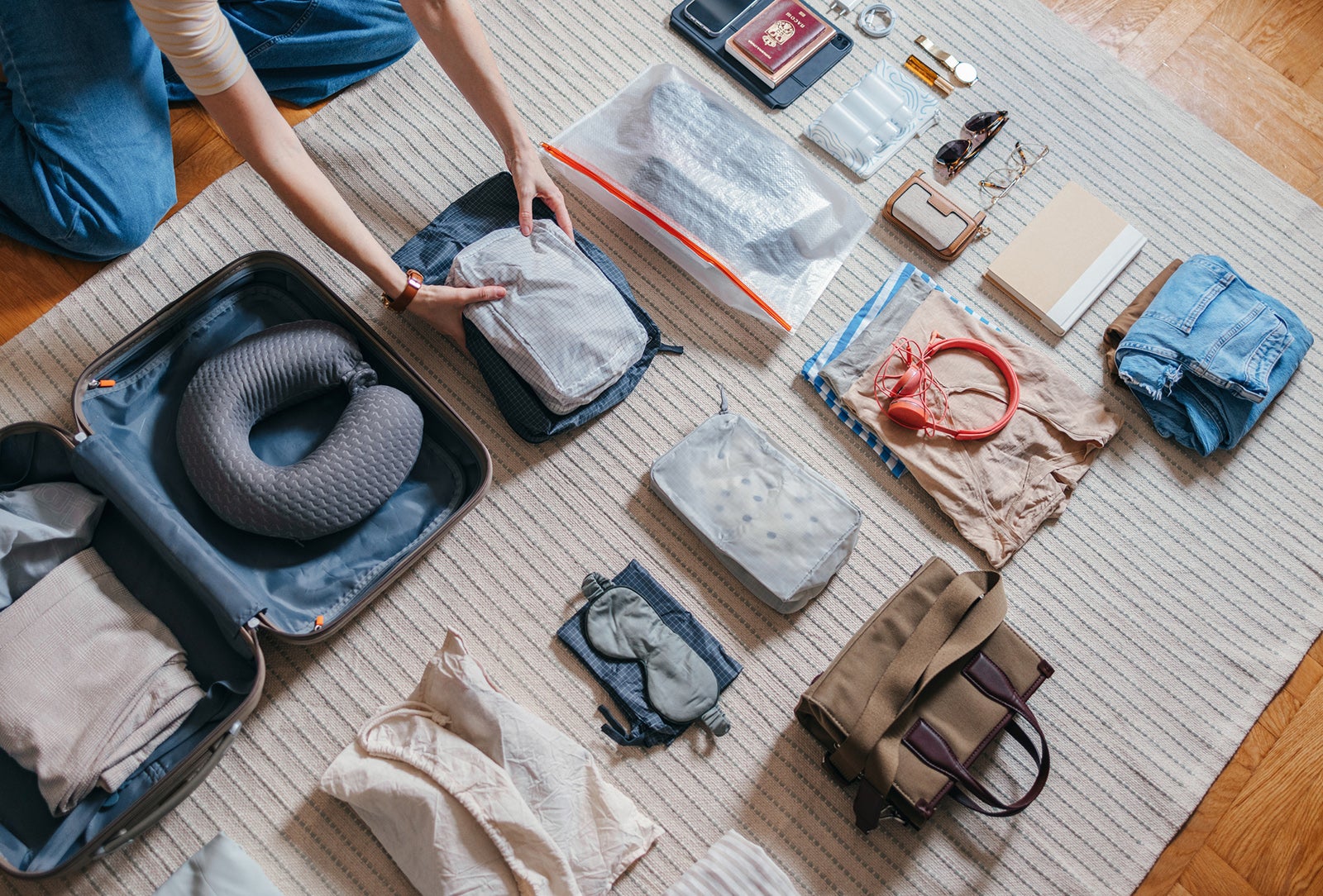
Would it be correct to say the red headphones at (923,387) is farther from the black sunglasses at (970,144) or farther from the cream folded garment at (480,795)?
the cream folded garment at (480,795)

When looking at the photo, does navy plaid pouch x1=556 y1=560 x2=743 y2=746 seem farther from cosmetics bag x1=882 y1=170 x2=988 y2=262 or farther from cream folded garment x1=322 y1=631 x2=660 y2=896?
cosmetics bag x1=882 y1=170 x2=988 y2=262

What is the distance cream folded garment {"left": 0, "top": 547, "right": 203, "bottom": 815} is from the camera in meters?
1.16

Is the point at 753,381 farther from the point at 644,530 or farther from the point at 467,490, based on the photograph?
the point at 467,490

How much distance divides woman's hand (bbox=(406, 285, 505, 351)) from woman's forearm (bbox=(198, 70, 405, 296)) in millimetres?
40

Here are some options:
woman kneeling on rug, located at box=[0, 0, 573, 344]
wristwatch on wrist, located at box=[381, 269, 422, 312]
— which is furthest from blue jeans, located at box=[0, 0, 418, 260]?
wristwatch on wrist, located at box=[381, 269, 422, 312]

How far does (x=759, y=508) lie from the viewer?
1425 mm

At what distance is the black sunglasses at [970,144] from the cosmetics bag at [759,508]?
605mm

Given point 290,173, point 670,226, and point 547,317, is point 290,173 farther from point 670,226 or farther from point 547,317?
point 670,226

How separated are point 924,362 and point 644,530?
21.0 inches

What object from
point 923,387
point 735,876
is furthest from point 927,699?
point 923,387

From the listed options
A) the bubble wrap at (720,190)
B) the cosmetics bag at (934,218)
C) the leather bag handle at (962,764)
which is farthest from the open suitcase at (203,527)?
the cosmetics bag at (934,218)

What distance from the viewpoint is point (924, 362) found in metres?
1.51

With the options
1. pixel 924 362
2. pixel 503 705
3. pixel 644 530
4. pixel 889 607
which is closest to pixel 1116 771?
pixel 889 607

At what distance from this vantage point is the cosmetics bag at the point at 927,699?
125cm
